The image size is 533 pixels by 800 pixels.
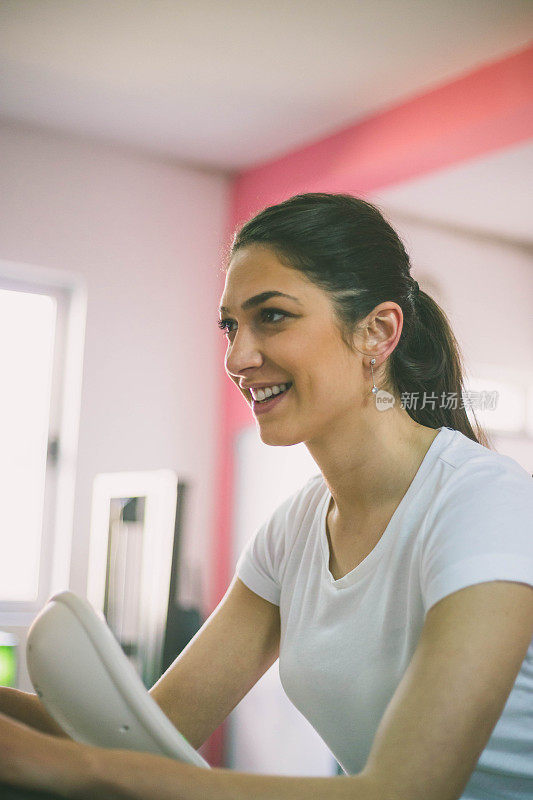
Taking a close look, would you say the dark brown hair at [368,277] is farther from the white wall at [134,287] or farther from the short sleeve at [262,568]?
the white wall at [134,287]

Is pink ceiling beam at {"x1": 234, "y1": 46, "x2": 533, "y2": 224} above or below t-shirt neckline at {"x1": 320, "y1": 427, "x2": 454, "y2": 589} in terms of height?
above

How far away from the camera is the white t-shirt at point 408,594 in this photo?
96cm

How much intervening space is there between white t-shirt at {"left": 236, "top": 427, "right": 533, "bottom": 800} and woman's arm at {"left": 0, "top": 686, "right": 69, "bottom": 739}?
0.33 meters

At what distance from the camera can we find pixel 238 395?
430 centimetres

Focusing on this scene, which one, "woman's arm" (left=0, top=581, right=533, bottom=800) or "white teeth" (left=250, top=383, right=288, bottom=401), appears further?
"white teeth" (left=250, top=383, right=288, bottom=401)

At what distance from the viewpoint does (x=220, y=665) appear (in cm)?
131

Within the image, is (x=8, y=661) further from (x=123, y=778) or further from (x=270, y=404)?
(x=123, y=778)

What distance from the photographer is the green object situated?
337cm

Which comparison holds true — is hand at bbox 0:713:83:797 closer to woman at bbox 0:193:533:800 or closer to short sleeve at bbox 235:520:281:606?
woman at bbox 0:193:533:800

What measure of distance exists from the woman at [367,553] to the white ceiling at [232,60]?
77.1 inches

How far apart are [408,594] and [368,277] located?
1.56 feet

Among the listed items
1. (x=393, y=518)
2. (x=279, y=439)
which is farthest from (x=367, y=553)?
(x=279, y=439)

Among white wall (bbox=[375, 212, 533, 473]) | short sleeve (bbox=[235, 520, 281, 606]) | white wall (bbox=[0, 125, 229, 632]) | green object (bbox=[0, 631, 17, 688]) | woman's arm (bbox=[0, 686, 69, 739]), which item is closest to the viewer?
woman's arm (bbox=[0, 686, 69, 739])

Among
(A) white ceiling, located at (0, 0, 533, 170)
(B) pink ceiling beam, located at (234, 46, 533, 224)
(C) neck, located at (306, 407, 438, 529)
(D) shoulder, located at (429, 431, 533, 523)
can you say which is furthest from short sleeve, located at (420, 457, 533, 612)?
(A) white ceiling, located at (0, 0, 533, 170)
